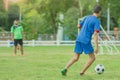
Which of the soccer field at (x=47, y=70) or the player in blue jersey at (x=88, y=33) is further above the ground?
the player in blue jersey at (x=88, y=33)

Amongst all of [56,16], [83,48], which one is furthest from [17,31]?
[56,16]

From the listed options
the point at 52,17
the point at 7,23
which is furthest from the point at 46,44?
the point at 7,23

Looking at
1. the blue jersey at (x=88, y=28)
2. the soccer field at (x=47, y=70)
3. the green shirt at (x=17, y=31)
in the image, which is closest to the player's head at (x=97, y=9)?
the blue jersey at (x=88, y=28)

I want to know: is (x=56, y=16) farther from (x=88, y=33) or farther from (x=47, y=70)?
(x=88, y=33)

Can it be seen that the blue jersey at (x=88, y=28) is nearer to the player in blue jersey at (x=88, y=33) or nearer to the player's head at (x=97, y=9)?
the player in blue jersey at (x=88, y=33)

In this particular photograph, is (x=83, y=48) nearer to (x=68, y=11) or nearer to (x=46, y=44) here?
(x=46, y=44)

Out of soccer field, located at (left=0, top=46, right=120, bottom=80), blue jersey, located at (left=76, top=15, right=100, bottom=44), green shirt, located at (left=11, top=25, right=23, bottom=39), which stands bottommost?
soccer field, located at (left=0, top=46, right=120, bottom=80)

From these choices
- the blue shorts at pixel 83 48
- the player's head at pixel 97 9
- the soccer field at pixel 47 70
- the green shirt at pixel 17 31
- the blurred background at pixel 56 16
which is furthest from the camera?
the blurred background at pixel 56 16

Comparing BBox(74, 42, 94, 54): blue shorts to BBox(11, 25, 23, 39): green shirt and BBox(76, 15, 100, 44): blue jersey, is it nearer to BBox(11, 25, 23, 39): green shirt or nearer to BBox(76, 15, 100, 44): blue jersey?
BBox(76, 15, 100, 44): blue jersey

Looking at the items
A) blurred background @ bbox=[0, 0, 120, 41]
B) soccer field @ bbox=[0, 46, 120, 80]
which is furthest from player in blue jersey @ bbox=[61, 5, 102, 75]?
blurred background @ bbox=[0, 0, 120, 41]

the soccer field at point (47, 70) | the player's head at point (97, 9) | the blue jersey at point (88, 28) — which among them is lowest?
the soccer field at point (47, 70)

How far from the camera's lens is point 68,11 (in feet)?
189

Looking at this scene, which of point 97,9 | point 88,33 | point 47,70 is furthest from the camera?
point 47,70

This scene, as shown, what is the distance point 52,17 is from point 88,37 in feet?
131
